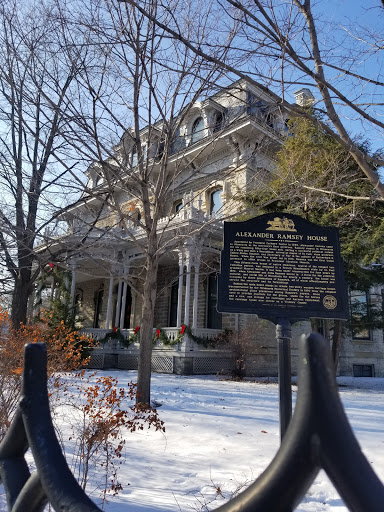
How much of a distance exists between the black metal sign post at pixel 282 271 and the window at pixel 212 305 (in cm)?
1401

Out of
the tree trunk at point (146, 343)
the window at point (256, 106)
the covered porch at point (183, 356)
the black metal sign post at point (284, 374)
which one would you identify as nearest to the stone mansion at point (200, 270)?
the covered porch at point (183, 356)

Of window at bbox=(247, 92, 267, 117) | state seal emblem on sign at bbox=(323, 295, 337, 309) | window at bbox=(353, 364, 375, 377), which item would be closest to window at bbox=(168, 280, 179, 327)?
window at bbox=(353, 364, 375, 377)

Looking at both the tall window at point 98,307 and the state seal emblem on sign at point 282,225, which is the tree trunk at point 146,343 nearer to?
the state seal emblem on sign at point 282,225

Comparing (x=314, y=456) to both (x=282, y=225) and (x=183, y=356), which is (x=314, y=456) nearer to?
(x=282, y=225)

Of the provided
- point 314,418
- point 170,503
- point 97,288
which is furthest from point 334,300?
point 97,288

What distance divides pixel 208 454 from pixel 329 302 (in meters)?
2.40

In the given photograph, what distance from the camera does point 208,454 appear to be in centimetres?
476

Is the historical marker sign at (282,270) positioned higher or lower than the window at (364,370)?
higher

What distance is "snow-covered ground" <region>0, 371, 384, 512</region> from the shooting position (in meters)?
3.49

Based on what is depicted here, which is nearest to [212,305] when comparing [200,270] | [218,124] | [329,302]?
[200,270]

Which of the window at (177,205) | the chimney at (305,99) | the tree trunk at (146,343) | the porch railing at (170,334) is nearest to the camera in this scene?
the chimney at (305,99)

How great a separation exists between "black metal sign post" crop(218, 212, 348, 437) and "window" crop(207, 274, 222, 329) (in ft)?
46.0

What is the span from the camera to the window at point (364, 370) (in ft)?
64.3

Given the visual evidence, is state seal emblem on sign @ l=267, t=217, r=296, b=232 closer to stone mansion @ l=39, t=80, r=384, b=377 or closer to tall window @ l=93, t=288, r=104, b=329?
stone mansion @ l=39, t=80, r=384, b=377
